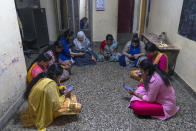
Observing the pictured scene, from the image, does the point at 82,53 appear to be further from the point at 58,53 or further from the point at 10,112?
the point at 10,112

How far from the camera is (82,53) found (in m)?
3.75

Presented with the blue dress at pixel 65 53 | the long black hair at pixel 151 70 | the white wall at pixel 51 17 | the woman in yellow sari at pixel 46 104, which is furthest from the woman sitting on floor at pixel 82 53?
the long black hair at pixel 151 70

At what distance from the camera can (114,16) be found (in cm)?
492

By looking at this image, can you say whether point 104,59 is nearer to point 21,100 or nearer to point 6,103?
point 21,100

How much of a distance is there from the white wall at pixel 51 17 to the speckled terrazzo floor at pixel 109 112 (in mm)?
2844

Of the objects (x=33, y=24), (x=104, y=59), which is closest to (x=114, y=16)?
(x=104, y=59)

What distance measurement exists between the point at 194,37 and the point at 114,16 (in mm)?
2871

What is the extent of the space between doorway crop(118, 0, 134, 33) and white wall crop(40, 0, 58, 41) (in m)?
2.56

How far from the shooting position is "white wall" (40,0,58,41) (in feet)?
16.4

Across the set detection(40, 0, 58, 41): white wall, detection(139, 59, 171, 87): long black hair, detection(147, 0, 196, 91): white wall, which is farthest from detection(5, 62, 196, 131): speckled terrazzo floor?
detection(40, 0, 58, 41): white wall

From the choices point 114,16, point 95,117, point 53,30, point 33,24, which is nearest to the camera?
point 95,117

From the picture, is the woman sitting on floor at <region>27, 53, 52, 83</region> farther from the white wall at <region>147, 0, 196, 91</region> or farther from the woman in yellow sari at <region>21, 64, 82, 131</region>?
the white wall at <region>147, 0, 196, 91</region>

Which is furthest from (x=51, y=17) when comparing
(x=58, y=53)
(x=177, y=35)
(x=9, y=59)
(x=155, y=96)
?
(x=155, y=96)

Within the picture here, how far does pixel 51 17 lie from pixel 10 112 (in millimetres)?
3920
